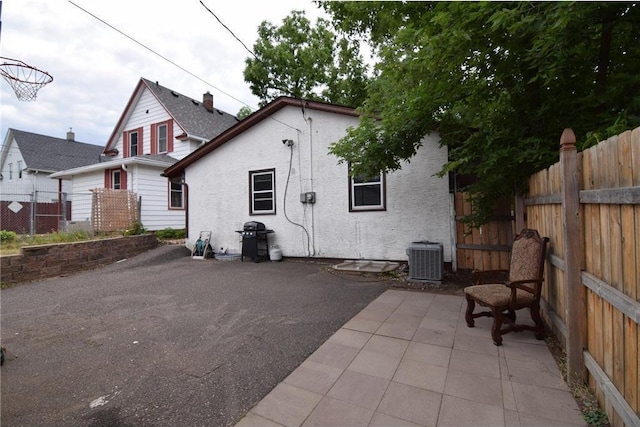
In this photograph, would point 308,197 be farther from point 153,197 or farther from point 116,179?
point 116,179

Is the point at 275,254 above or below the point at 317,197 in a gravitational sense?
below

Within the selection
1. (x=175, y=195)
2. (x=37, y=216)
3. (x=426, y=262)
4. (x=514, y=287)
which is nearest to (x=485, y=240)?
(x=426, y=262)

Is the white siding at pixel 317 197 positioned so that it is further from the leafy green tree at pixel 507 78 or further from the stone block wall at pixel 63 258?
the stone block wall at pixel 63 258

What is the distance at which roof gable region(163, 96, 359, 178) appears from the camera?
308 inches

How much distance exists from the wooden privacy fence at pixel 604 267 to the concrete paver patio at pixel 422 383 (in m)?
0.33

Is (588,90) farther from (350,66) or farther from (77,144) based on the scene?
(77,144)

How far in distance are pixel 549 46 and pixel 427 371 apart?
11.7 feet

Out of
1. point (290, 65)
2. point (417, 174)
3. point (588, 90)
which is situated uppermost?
point (290, 65)

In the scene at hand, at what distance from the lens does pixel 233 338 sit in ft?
11.0

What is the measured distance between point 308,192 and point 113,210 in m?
6.77

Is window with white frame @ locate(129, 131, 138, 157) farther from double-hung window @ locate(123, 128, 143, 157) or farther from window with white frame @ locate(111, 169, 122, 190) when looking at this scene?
window with white frame @ locate(111, 169, 122, 190)

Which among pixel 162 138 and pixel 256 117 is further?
pixel 162 138

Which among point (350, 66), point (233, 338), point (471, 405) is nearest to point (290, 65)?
point (350, 66)

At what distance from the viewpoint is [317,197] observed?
8180 mm
